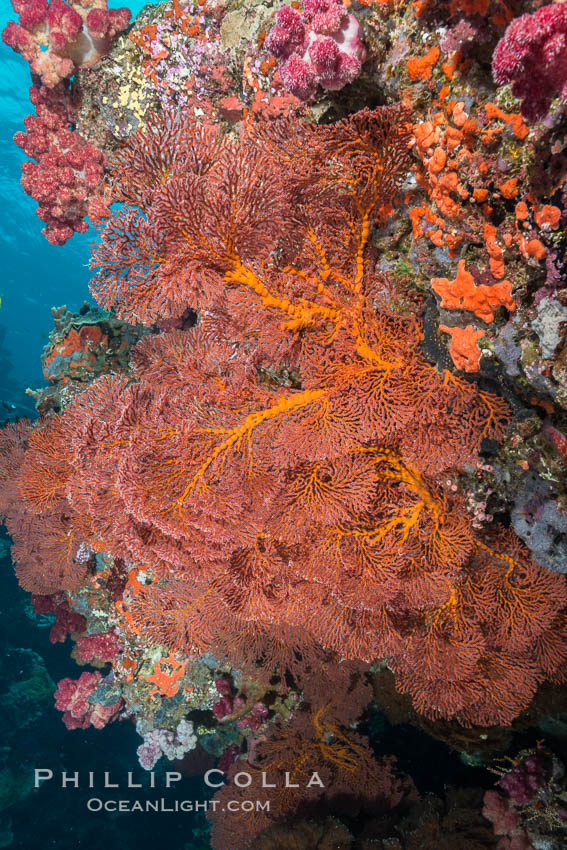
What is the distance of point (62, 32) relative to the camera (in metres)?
5.45

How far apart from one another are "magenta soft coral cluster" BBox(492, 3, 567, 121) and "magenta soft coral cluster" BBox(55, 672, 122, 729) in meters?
11.7

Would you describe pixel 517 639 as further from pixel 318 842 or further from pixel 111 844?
pixel 111 844

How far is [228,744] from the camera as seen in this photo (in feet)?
30.2

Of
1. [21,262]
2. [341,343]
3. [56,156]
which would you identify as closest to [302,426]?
[341,343]

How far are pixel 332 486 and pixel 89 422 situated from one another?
2.26 m

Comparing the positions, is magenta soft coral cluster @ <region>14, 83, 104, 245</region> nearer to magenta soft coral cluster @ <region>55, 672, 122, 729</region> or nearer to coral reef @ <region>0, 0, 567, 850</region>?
coral reef @ <region>0, 0, 567, 850</region>

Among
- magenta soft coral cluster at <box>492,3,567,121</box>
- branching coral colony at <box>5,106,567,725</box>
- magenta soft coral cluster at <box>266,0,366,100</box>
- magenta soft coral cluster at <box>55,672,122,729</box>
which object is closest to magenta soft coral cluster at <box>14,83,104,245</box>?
branching coral colony at <box>5,106,567,725</box>

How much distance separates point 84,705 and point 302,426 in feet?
32.3

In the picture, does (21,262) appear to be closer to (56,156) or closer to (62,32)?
(56,156)

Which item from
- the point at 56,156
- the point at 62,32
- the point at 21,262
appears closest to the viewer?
the point at 62,32

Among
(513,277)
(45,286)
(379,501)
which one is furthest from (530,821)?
(45,286)

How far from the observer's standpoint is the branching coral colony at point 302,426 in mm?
2857

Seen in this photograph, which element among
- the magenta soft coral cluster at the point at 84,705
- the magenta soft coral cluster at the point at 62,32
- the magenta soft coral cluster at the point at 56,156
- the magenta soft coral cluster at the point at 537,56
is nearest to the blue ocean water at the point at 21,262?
the magenta soft coral cluster at the point at 84,705

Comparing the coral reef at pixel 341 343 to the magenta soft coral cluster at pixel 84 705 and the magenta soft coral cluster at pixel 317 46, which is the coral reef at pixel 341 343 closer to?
the magenta soft coral cluster at pixel 317 46
